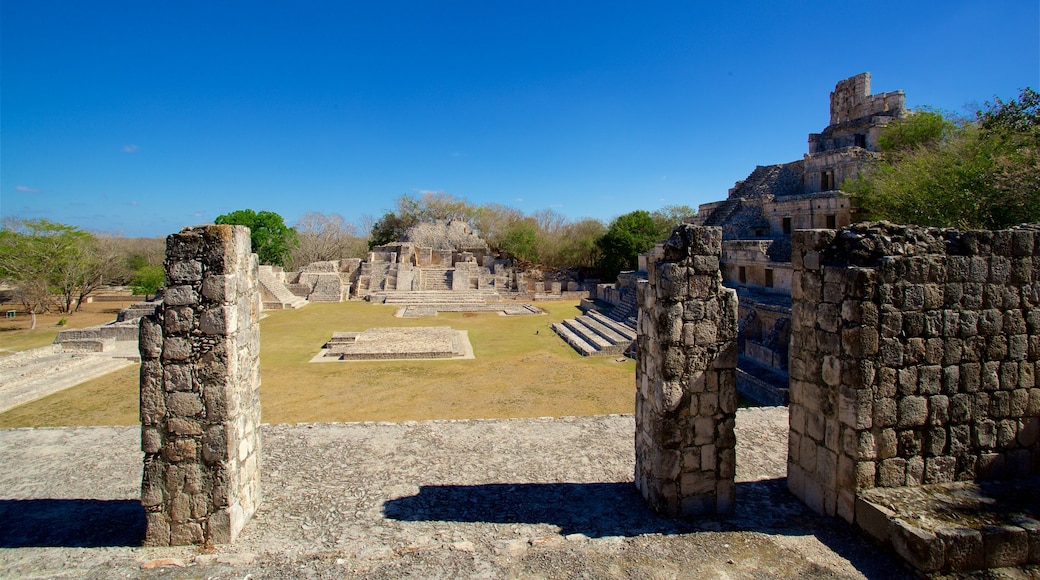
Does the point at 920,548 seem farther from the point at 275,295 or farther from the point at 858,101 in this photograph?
the point at 858,101

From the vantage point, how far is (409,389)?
37.1 feet

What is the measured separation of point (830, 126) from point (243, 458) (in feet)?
95.4

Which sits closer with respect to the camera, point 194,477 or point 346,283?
point 194,477

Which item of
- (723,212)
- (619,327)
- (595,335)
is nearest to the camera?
(595,335)

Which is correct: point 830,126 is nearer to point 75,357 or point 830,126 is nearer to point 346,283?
point 346,283

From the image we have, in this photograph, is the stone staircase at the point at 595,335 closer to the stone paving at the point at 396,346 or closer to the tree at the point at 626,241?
the stone paving at the point at 396,346

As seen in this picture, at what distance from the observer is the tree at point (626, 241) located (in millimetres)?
31156

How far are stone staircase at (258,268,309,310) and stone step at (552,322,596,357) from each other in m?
13.1

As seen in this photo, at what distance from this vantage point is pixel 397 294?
1144 inches

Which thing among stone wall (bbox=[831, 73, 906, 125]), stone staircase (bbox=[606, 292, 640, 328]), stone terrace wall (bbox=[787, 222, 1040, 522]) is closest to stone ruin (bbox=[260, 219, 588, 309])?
stone staircase (bbox=[606, 292, 640, 328])

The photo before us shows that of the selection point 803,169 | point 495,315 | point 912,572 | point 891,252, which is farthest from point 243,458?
point 803,169

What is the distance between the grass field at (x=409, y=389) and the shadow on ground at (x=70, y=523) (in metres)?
3.99

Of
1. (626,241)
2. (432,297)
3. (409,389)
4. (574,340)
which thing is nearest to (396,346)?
(409,389)

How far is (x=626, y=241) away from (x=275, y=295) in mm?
19351
